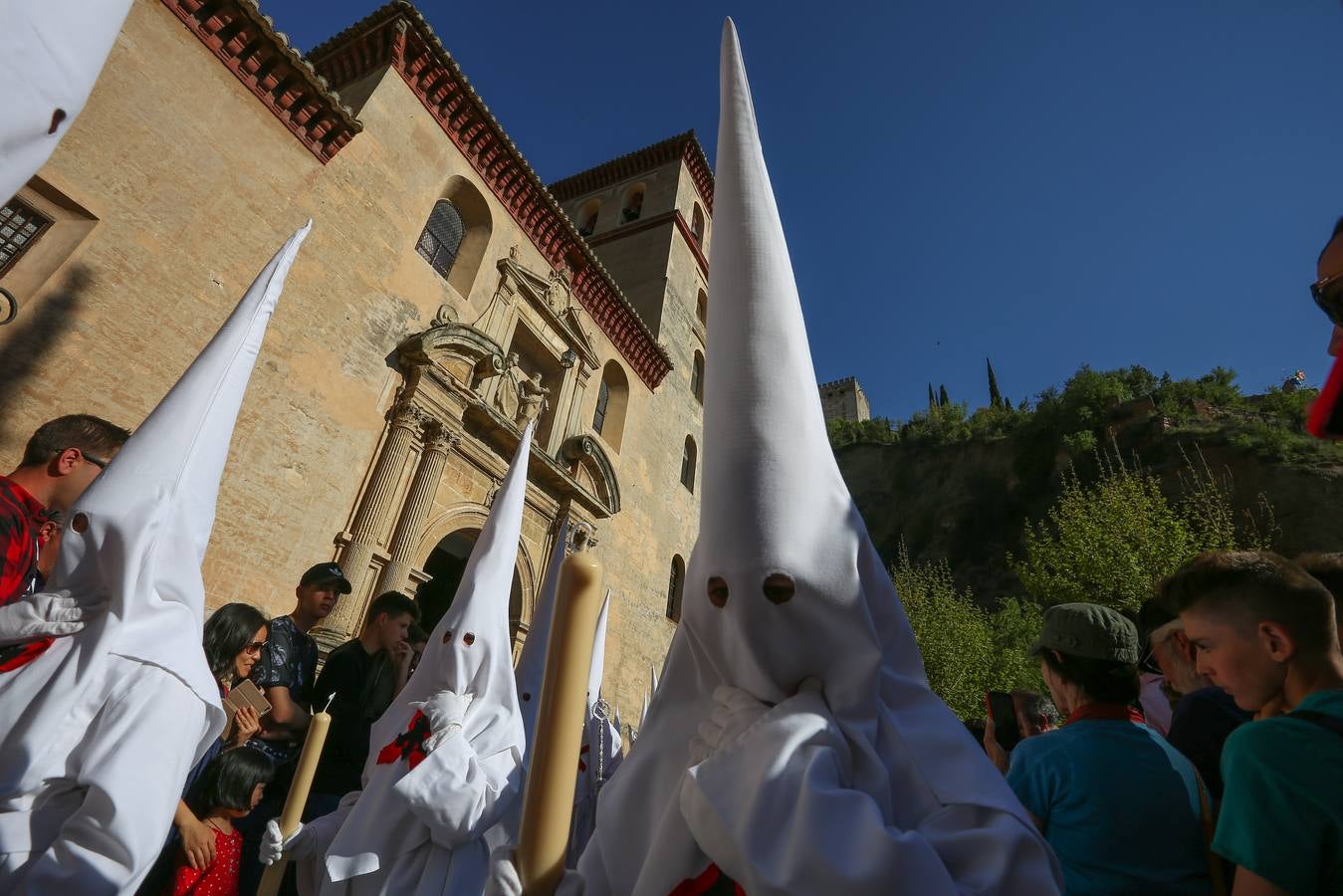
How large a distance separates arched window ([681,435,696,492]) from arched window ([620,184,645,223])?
276 inches

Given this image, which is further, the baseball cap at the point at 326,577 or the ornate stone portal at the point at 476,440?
the ornate stone portal at the point at 476,440

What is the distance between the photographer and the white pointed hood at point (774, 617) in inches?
49.9

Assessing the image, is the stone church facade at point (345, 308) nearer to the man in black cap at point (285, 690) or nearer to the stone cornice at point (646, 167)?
the man in black cap at point (285, 690)

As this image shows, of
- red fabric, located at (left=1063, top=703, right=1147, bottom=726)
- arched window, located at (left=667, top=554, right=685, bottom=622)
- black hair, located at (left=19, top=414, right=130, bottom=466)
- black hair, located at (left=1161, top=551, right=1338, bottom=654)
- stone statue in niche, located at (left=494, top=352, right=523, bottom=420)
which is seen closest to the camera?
black hair, located at (left=1161, top=551, right=1338, bottom=654)

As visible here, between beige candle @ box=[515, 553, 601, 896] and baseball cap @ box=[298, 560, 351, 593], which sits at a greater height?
baseball cap @ box=[298, 560, 351, 593]

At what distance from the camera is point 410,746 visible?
8.86 ft

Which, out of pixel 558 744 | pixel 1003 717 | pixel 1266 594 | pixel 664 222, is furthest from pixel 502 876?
pixel 664 222

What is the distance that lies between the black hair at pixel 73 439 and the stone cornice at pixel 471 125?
8547mm

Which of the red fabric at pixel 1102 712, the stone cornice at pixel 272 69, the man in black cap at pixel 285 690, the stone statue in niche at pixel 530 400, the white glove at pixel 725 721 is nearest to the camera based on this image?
the white glove at pixel 725 721

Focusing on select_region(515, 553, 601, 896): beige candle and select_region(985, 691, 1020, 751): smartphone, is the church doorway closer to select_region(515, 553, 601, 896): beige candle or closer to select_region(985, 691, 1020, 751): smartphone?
select_region(985, 691, 1020, 751): smartphone

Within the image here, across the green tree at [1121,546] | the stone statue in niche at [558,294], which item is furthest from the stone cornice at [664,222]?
the green tree at [1121,546]

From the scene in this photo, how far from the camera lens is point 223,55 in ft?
22.6

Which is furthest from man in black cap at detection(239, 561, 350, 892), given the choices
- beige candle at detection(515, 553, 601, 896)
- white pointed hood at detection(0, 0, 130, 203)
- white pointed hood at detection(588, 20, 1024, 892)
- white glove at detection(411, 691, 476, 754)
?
beige candle at detection(515, 553, 601, 896)

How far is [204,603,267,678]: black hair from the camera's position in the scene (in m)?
2.78
